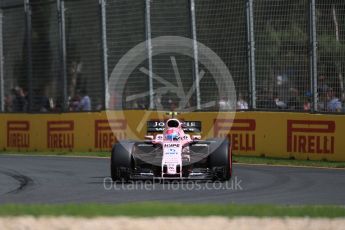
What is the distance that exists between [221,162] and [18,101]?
12.7 meters

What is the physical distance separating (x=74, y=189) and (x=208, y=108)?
8.54 m

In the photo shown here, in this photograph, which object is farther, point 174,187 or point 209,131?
point 209,131

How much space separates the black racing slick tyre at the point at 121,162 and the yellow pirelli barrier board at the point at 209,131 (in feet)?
19.9

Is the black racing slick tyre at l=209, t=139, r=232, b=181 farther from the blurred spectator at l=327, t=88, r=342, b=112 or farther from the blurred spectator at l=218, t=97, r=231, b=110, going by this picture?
the blurred spectator at l=218, t=97, r=231, b=110

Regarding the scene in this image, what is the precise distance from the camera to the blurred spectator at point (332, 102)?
19.4m

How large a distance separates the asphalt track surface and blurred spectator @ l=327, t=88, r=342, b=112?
2053 mm

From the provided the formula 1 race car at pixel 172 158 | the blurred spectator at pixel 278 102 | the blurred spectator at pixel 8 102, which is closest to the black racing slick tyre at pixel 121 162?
Result: the formula 1 race car at pixel 172 158

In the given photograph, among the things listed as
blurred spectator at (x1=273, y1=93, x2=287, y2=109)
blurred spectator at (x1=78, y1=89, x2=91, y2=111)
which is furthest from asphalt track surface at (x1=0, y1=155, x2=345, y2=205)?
blurred spectator at (x1=78, y1=89, x2=91, y2=111)

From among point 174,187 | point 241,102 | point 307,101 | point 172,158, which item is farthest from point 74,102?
point 174,187

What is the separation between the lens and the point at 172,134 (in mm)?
15203

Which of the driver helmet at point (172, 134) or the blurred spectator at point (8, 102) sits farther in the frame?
the blurred spectator at point (8, 102)

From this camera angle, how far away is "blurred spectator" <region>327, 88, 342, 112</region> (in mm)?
19406

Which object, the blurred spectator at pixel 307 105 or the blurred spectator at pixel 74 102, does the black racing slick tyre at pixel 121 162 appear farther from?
the blurred spectator at pixel 74 102

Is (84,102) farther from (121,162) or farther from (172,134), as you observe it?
(121,162)
